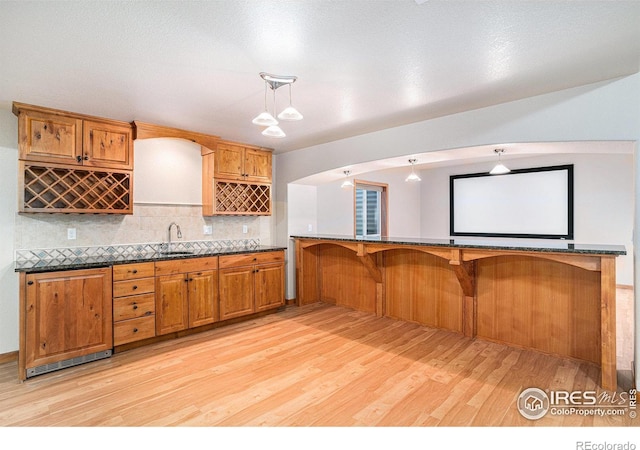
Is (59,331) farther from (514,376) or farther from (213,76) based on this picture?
(514,376)

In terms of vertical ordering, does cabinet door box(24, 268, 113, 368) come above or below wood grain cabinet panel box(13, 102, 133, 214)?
below

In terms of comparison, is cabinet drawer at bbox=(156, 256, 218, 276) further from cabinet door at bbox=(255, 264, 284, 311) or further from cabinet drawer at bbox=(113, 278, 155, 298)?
cabinet door at bbox=(255, 264, 284, 311)

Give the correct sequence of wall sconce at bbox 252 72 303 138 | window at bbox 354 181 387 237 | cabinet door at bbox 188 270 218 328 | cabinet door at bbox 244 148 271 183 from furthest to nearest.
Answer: window at bbox 354 181 387 237 < cabinet door at bbox 244 148 271 183 < cabinet door at bbox 188 270 218 328 < wall sconce at bbox 252 72 303 138

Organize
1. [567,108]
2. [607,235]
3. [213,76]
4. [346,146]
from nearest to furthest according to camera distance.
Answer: [213,76], [567,108], [346,146], [607,235]

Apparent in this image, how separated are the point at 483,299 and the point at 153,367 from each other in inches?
131

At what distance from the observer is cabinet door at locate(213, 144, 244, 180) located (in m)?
4.41

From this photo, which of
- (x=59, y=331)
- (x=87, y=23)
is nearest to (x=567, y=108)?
(x=87, y=23)

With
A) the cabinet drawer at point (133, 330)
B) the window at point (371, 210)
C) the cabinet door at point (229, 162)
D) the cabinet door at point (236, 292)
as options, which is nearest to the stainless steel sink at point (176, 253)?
the cabinet door at point (236, 292)

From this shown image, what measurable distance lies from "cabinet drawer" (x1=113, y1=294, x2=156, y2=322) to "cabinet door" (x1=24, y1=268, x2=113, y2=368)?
0.06 m

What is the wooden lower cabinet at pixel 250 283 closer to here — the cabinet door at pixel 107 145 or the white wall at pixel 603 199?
the cabinet door at pixel 107 145

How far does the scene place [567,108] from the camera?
279 cm

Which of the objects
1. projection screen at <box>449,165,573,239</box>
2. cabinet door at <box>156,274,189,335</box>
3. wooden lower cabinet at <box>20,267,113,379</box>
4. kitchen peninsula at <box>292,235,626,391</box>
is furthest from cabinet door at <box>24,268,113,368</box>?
projection screen at <box>449,165,573,239</box>

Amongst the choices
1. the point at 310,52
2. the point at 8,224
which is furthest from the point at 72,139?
the point at 310,52

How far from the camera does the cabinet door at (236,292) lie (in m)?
4.09
